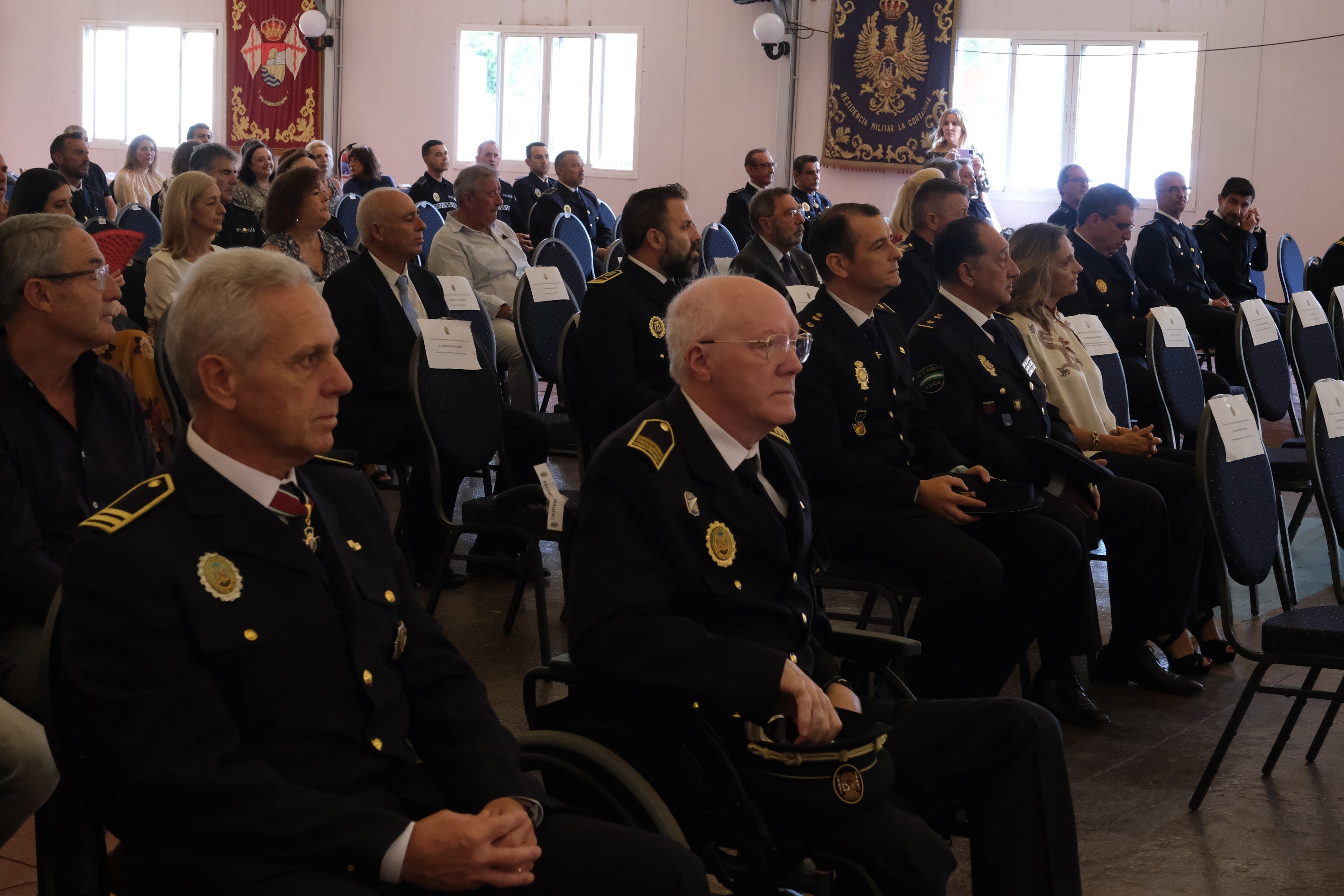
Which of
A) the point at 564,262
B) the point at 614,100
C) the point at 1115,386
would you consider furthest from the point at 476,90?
the point at 1115,386

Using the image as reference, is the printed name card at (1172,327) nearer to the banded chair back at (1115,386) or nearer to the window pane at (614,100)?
the banded chair back at (1115,386)

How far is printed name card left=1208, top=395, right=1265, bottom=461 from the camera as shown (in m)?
2.94

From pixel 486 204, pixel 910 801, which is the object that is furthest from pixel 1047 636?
pixel 486 204

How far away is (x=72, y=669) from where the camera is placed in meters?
1.36

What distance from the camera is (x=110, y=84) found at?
15750 millimetres

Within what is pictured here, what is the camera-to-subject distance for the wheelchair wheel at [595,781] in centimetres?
166

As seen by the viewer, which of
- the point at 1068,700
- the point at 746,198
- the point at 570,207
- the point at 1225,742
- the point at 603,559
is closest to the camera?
the point at 603,559

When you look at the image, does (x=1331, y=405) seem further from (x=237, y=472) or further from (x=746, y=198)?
(x=746, y=198)

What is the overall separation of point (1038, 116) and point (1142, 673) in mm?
9891

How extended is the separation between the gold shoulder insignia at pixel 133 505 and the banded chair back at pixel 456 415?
2.10 meters

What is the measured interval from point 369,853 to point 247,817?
140mm

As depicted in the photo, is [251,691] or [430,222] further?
[430,222]

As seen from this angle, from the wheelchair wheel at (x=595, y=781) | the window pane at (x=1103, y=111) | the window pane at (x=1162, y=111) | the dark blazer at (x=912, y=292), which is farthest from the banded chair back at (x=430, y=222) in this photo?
the window pane at (x=1162, y=111)

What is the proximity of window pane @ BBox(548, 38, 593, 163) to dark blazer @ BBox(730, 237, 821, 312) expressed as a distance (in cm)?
781
